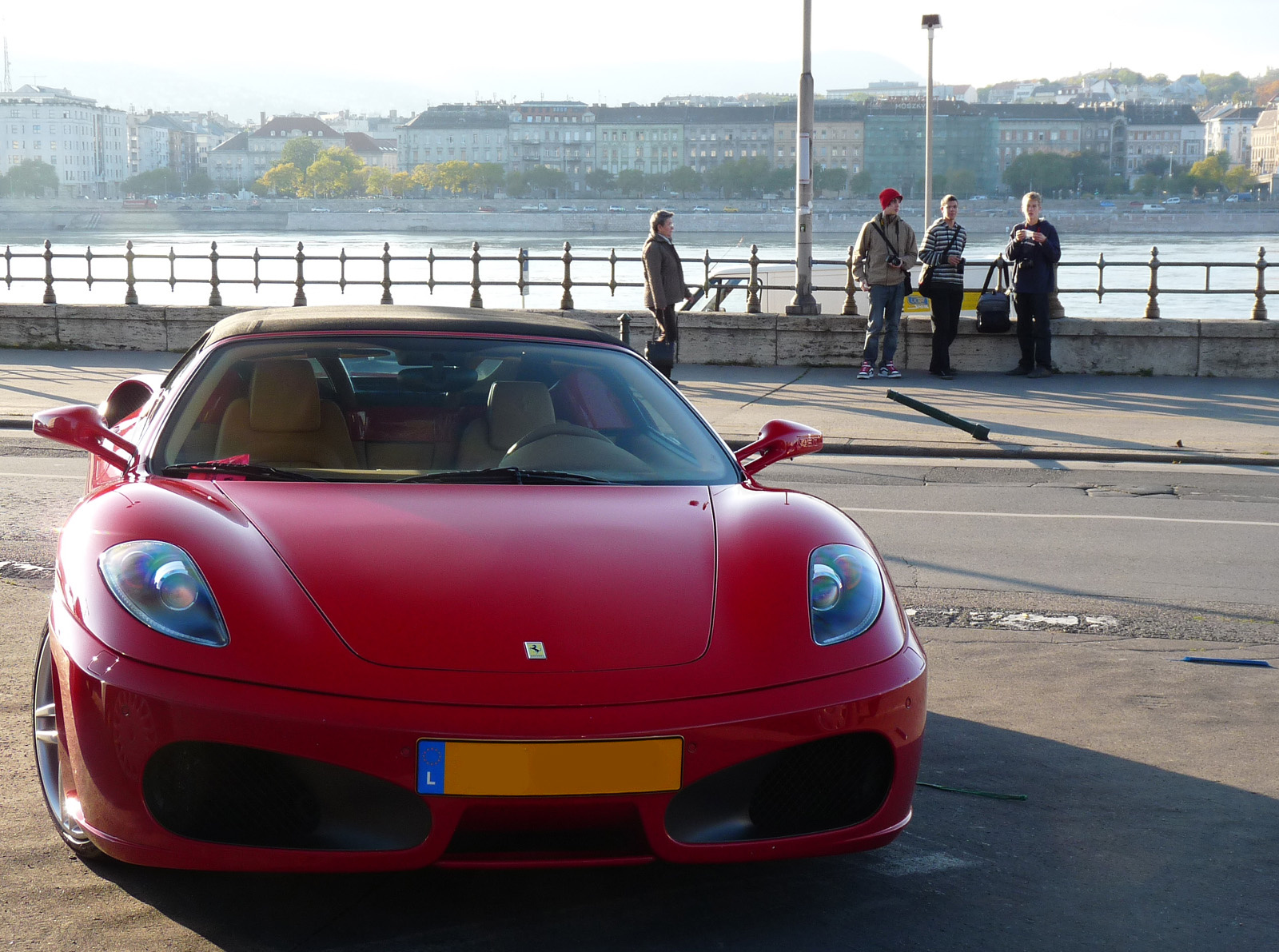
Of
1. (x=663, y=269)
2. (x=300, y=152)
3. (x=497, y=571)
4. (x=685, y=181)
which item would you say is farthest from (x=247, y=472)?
(x=300, y=152)

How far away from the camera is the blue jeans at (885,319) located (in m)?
13.7

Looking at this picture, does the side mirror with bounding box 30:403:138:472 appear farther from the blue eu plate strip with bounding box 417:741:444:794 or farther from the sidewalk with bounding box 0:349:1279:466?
the sidewalk with bounding box 0:349:1279:466

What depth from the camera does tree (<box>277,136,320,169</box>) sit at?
601 ft

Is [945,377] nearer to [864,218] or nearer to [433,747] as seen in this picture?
[433,747]

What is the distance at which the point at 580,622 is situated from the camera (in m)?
2.69

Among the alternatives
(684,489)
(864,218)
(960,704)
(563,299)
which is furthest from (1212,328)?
(864,218)

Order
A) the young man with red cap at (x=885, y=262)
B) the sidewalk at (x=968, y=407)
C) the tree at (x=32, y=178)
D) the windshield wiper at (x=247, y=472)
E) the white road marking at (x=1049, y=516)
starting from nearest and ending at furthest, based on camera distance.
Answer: the windshield wiper at (x=247, y=472), the white road marking at (x=1049, y=516), the sidewalk at (x=968, y=407), the young man with red cap at (x=885, y=262), the tree at (x=32, y=178)

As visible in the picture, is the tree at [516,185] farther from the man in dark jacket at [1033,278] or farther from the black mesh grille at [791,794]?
the black mesh grille at [791,794]

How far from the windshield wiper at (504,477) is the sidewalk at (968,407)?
6.09 metres

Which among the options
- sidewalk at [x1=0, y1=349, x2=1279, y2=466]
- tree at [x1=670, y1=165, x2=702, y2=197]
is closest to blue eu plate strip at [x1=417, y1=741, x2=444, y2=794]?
sidewalk at [x1=0, y1=349, x2=1279, y2=466]

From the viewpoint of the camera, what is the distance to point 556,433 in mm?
3730

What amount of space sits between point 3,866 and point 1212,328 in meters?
13.9

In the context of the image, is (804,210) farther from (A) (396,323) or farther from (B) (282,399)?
(B) (282,399)

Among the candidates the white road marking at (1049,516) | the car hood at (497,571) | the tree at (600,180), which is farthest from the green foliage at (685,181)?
the car hood at (497,571)
